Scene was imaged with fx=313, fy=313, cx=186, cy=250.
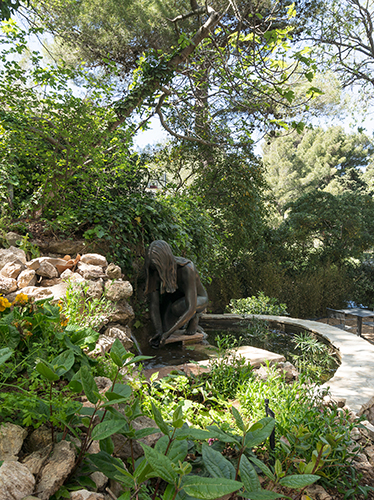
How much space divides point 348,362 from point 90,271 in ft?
10.3

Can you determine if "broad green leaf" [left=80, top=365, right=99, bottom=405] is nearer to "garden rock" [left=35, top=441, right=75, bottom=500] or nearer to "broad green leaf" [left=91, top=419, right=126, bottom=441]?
"broad green leaf" [left=91, top=419, right=126, bottom=441]

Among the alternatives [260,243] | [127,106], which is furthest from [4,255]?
[260,243]

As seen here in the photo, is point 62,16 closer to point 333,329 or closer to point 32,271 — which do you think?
point 32,271

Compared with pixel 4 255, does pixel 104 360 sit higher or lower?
lower

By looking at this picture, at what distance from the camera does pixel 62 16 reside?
7828 mm

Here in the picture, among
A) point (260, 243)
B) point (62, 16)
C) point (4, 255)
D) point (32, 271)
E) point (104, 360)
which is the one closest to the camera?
point (104, 360)

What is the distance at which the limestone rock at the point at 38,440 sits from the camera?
1353mm

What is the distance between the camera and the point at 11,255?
10.6 ft

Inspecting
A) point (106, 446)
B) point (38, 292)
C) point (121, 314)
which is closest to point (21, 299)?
point (38, 292)

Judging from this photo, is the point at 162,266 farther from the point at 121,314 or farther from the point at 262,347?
the point at 262,347

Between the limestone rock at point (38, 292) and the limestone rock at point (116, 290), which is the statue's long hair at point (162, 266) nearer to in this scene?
the limestone rock at point (116, 290)

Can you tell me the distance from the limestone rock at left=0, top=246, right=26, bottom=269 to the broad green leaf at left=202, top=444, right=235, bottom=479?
284cm

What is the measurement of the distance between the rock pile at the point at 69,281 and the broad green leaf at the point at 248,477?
1.56 metres

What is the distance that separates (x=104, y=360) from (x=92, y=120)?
11.4 ft
